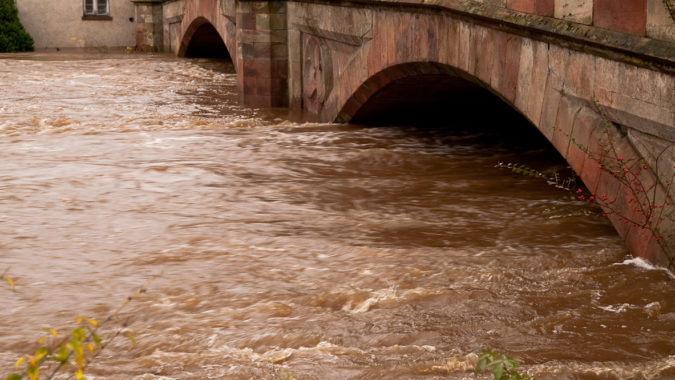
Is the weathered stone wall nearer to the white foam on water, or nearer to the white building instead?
the white foam on water

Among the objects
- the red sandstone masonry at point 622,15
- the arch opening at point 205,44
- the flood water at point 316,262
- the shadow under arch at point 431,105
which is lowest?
the flood water at point 316,262

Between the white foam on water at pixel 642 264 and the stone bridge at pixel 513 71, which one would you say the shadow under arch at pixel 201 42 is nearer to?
the stone bridge at pixel 513 71

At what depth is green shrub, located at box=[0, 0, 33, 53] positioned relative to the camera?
77.2ft

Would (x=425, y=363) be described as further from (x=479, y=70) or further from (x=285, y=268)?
(x=479, y=70)

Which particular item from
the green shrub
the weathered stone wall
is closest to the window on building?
the green shrub

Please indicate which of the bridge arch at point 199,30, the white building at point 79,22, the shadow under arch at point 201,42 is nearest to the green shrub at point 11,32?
the white building at point 79,22

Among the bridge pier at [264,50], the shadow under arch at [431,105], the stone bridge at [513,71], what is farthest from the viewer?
the bridge pier at [264,50]

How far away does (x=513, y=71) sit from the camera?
6.10 m

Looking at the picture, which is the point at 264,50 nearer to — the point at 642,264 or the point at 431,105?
the point at 431,105

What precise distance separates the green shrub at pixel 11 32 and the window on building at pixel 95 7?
7.30ft

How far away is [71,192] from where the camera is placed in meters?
6.36

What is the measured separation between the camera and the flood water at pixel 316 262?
3.39 metres

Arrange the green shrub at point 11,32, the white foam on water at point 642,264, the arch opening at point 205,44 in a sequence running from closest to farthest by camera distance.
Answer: the white foam on water at point 642,264, the arch opening at point 205,44, the green shrub at point 11,32

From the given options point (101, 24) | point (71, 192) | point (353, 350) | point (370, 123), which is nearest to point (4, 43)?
point (101, 24)
